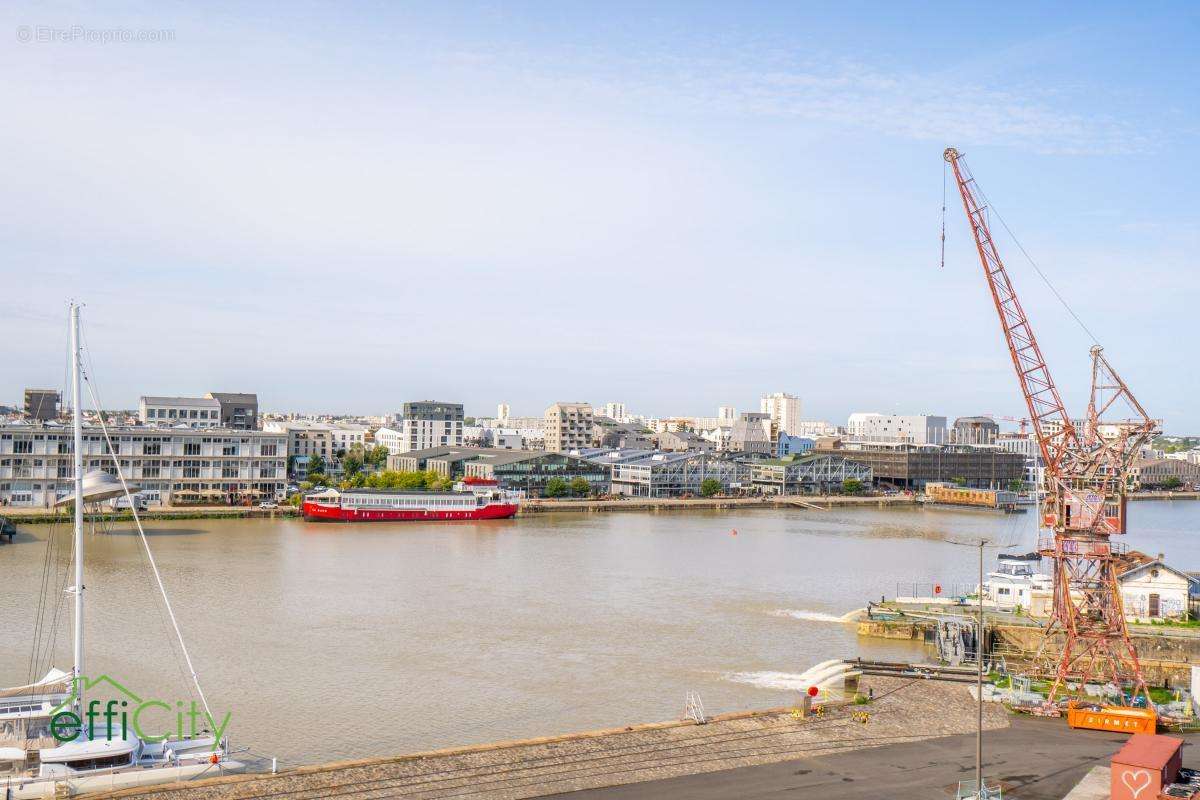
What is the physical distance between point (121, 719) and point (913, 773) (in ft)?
22.9

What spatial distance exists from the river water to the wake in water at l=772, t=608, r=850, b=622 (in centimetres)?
8

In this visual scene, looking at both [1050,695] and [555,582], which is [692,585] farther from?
[1050,695]

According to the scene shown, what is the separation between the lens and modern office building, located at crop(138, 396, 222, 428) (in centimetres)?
4209

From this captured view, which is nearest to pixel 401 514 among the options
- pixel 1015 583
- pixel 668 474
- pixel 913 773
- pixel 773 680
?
pixel 668 474

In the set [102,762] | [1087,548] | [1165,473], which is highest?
[1087,548]

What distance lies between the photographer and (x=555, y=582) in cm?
1914

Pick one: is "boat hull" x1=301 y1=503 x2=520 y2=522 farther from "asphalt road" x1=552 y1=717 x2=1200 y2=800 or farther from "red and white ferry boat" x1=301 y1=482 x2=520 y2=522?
"asphalt road" x1=552 y1=717 x2=1200 y2=800

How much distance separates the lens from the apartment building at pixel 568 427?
197 ft

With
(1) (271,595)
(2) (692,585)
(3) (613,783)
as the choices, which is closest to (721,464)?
(2) (692,585)

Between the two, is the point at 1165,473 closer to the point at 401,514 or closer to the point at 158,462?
the point at 401,514

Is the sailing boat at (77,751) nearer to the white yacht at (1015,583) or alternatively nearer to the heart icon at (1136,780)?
the heart icon at (1136,780)

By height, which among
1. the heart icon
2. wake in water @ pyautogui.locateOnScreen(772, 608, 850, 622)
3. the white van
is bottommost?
wake in water @ pyautogui.locateOnScreen(772, 608, 850, 622)

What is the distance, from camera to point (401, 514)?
3116cm

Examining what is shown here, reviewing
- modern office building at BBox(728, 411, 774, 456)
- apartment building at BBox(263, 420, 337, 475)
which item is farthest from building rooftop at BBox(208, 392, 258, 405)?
modern office building at BBox(728, 411, 774, 456)
